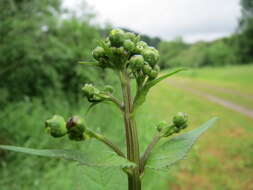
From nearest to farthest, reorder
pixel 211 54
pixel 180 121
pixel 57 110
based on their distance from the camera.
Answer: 1. pixel 180 121
2. pixel 57 110
3. pixel 211 54

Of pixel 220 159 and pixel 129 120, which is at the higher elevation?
pixel 129 120

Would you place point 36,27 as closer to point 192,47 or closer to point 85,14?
point 85,14

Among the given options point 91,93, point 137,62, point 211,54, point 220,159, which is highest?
point 137,62

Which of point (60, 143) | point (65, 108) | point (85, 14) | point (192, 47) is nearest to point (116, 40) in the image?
point (60, 143)

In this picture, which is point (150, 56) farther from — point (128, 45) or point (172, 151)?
point (172, 151)

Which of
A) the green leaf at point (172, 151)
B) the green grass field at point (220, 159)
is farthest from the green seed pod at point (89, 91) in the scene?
the green grass field at point (220, 159)

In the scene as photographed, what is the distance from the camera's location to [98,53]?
3.79 ft

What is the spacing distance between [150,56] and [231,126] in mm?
10098

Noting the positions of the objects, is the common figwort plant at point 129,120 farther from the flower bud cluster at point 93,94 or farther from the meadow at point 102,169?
the meadow at point 102,169

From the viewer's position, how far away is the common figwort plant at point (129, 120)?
3.42 ft

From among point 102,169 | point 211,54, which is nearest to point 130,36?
point 102,169

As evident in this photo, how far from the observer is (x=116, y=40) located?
1125 millimetres

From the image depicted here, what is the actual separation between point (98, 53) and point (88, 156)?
17.0 inches

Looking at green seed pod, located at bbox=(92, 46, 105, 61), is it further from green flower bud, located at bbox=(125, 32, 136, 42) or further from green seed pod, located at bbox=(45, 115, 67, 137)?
green seed pod, located at bbox=(45, 115, 67, 137)
